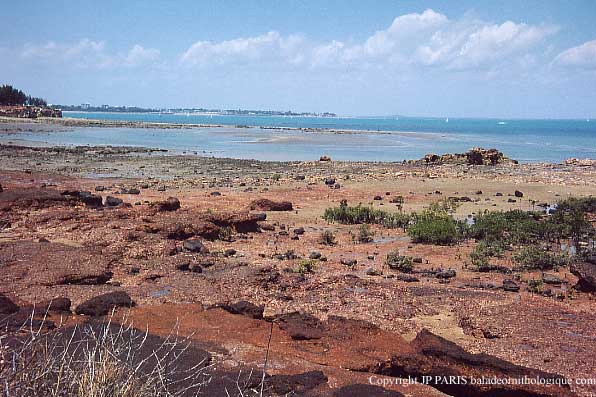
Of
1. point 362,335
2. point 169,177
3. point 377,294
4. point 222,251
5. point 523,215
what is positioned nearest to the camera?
point 362,335

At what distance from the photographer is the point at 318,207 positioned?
1866cm

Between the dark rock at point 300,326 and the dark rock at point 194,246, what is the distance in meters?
4.89

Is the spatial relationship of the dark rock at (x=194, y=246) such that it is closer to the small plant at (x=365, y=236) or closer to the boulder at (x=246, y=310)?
the small plant at (x=365, y=236)

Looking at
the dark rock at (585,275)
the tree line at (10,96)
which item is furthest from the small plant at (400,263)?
the tree line at (10,96)

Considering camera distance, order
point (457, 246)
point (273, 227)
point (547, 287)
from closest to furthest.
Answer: point (547, 287) → point (457, 246) → point (273, 227)

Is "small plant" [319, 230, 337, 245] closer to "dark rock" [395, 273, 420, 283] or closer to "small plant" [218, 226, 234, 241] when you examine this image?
"small plant" [218, 226, 234, 241]

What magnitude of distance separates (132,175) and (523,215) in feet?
67.2

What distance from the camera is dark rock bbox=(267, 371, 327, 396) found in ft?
15.7

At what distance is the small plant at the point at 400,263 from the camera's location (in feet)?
35.1

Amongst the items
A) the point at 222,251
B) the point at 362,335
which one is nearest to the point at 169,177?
the point at 222,251

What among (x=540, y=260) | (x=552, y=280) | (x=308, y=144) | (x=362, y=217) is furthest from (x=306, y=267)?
(x=308, y=144)

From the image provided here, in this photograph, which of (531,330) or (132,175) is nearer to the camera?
(531,330)

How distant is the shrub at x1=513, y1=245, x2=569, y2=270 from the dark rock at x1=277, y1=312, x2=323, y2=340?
5985mm

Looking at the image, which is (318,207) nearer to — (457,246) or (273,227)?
(273,227)
